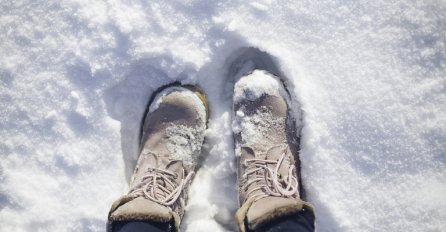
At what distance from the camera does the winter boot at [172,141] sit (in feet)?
4.26

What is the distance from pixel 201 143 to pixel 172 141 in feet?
0.35

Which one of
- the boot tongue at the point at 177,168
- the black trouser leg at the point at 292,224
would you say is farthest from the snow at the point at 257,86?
the black trouser leg at the point at 292,224

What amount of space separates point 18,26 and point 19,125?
0.35 metres

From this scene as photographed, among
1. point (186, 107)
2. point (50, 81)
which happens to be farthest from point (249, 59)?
point (50, 81)

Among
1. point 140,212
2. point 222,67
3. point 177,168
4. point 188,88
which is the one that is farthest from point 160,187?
point 222,67

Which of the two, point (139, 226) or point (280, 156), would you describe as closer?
point (139, 226)

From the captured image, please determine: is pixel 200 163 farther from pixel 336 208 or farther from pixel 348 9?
pixel 348 9

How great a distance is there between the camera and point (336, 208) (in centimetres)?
126

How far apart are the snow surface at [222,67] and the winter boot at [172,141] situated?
0.09 metres

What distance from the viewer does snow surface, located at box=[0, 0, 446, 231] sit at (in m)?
1.25

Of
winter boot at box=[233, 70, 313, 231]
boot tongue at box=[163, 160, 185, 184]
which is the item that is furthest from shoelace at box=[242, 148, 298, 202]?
boot tongue at box=[163, 160, 185, 184]

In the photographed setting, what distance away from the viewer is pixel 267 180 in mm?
1247

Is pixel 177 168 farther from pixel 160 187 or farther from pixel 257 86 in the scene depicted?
pixel 257 86

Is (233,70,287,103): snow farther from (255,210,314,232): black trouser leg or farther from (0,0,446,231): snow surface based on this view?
(255,210,314,232): black trouser leg
